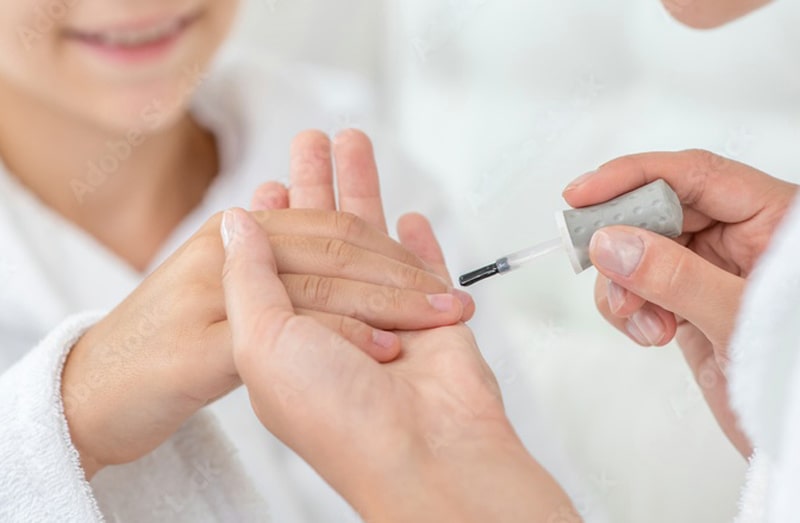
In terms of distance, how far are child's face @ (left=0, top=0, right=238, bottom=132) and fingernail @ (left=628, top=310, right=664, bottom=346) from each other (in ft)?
1.59

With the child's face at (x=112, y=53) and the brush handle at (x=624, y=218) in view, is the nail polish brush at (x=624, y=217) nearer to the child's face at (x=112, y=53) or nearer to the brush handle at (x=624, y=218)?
the brush handle at (x=624, y=218)

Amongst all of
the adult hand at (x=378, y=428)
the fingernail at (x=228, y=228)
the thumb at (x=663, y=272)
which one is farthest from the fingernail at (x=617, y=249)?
the fingernail at (x=228, y=228)

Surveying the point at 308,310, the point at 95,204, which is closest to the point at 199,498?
the point at 308,310

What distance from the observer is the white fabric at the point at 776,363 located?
448 millimetres

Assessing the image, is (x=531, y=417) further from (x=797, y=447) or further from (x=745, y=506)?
(x=797, y=447)

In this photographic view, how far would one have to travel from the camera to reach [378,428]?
46 centimetres

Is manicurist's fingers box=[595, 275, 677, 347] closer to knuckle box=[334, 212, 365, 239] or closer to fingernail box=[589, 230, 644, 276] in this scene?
fingernail box=[589, 230, 644, 276]

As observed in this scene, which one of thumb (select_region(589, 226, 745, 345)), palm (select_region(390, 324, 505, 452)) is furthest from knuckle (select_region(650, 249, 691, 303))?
palm (select_region(390, 324, 505, 452))

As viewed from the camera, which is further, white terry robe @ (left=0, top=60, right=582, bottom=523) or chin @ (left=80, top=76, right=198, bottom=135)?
chin @ (left=80, top=76, right=198, bottom=135)

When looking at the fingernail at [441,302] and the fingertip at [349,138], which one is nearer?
the fingernail at [441,302]

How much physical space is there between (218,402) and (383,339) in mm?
384

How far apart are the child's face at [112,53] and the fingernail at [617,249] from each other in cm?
50

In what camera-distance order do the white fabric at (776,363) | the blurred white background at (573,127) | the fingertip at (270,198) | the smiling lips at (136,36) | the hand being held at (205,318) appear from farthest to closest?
the blurred white background at (573,127)
the smiling lips at (136,36)
the fingertip at (270,198)
the hand being held at (205,318)
the white fabric at (776,363)

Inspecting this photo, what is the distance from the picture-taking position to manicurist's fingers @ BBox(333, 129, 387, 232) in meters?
0.71
